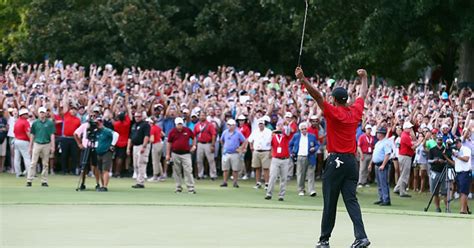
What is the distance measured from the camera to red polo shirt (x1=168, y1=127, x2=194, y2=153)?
2777 cm

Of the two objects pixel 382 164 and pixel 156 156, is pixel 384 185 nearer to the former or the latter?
pixel 382 164

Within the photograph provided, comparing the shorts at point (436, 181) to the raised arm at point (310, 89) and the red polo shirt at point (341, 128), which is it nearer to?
the red polo shirt at point (341, 128)

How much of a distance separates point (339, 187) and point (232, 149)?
1582 centimetres

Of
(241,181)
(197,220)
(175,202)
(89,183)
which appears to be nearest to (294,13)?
(241,181)

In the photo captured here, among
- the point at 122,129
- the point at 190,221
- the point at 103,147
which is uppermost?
the point at 122,129

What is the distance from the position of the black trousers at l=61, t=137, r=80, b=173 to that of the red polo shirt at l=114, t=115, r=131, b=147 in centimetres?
143

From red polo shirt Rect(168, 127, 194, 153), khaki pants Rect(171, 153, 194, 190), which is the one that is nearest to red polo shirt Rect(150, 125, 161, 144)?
khaki pants Rect(171, 153, 194, 190)

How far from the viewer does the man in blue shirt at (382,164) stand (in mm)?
26922

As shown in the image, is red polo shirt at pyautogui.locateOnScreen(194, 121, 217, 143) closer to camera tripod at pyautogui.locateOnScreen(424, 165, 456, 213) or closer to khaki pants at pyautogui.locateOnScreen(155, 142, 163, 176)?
khaki pants at pyautogui.locateOnScreen(155, 142, 163, 176)

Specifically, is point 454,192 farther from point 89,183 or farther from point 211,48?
point 211,48

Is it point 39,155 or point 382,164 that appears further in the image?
point 39,155

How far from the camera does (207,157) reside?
3316 cm

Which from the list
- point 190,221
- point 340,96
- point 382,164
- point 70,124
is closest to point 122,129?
point 70,124

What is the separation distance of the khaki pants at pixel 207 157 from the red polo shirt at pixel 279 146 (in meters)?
5.70
